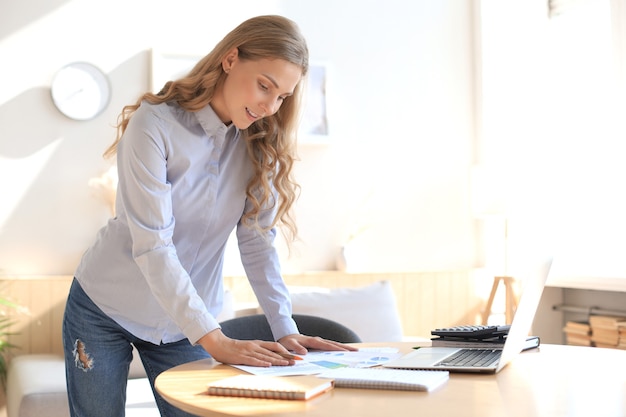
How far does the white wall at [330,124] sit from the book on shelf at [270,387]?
9.47 ft

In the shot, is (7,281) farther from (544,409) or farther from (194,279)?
(544,409)

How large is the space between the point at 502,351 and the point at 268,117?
0.82 metres

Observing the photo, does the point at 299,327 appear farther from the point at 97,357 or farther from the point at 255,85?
the point at 255,85

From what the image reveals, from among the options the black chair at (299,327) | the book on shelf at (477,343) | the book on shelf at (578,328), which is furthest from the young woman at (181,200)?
the book on shelf at (578,328)

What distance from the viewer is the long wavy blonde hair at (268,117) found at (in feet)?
6.05

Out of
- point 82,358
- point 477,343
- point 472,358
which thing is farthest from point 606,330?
point 82,358

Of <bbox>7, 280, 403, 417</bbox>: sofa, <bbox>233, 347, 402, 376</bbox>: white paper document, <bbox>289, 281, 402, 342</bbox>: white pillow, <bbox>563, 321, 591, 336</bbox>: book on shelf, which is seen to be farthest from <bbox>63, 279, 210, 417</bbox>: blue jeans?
<bbox>563, 321, 591, 336</bbox>: book on shelf

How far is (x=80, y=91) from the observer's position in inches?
165

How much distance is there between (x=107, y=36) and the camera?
169 inches

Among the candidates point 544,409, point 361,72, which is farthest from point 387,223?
point 544,409

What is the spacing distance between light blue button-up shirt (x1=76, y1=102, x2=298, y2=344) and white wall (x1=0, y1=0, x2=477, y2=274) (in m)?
2.30

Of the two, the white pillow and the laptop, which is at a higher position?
the laptop

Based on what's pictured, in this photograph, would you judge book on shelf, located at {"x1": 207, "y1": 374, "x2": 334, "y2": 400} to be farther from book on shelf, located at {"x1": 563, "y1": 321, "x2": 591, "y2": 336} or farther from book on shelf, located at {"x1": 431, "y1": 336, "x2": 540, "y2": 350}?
book on shelf, located at {"x1": 563, "y1": 321, "x2": 591, "y2": 336}

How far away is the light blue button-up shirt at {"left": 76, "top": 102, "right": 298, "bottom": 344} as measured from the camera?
1695mm
